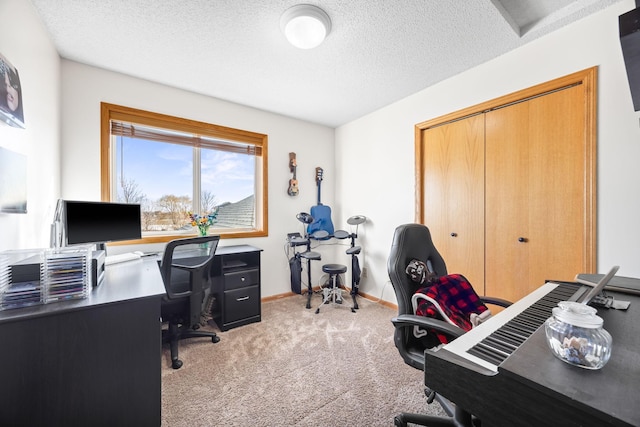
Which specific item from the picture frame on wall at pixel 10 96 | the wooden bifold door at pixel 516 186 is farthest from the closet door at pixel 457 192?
the picture frame on wall at pixel 10 96

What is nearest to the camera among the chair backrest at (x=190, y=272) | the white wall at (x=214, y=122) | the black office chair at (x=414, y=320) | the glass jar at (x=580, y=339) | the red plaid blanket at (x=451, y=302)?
the glass jar at (x=580, y=339)

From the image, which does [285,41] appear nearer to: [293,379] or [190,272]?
[190,272]

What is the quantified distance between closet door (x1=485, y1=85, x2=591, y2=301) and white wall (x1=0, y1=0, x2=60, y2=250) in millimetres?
3416

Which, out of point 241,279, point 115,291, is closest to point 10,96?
point 115,291

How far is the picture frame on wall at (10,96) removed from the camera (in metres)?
1.27

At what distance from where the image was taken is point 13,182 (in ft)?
4.58

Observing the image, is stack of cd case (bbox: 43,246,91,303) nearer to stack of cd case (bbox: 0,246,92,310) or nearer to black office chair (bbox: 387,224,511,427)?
stack of cd case (bbox: 0,246,92,310)

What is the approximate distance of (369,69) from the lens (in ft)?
8.00

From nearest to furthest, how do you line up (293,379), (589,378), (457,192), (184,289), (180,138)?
(589,378)
(293,379)
(184,289)
(457,192)
(180,138)

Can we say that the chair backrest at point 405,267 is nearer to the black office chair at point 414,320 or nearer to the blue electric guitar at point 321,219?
the black office chair at point 414,320

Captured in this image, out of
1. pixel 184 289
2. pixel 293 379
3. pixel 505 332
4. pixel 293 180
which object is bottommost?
pixel 293 379

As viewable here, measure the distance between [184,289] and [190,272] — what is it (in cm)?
18

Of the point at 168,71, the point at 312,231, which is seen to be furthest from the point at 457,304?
the point at 168,71

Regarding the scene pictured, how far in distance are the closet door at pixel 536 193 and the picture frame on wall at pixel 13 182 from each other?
132 inches
